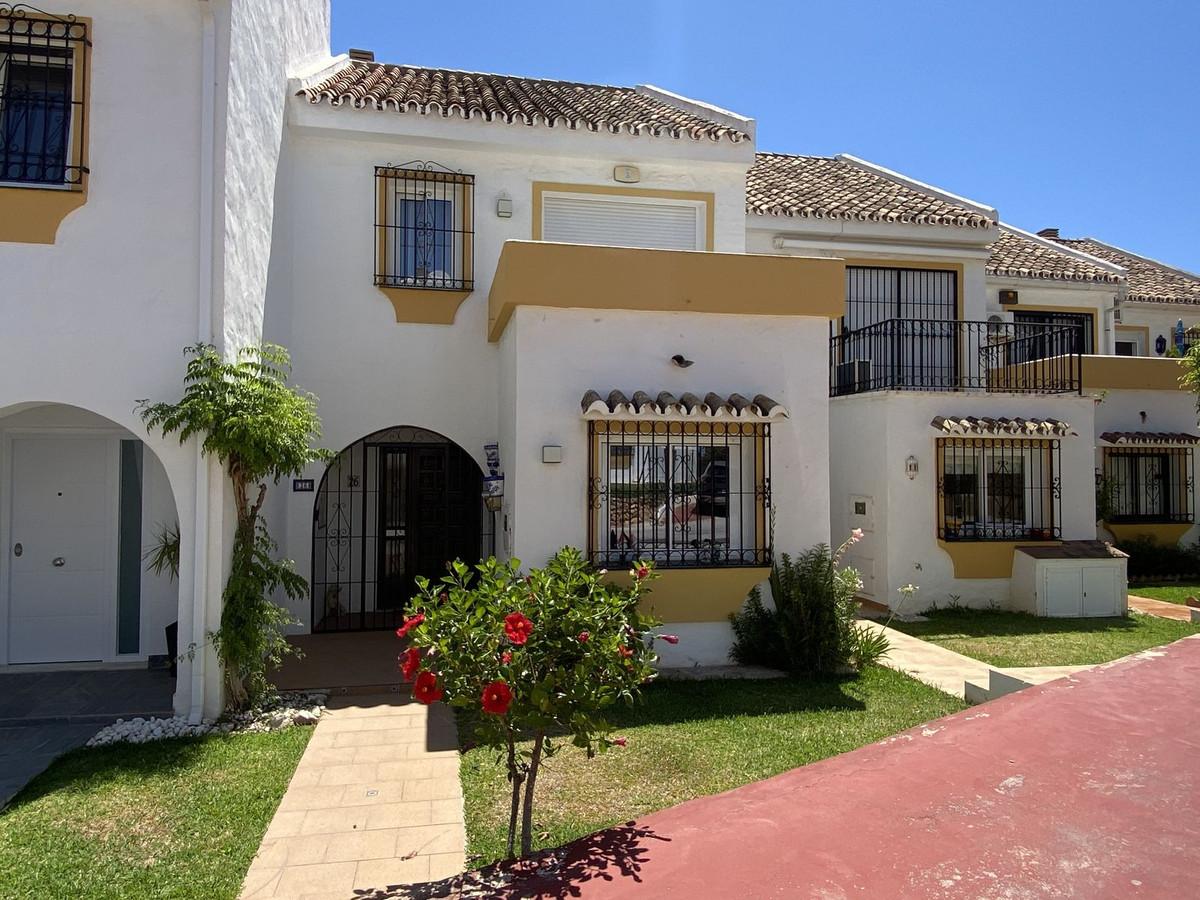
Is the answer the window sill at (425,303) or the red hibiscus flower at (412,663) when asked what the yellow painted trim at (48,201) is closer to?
the window sill at (425,303)

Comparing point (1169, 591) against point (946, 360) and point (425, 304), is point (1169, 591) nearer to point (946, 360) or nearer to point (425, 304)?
point (946, 360)

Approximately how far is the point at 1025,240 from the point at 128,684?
73.9ft

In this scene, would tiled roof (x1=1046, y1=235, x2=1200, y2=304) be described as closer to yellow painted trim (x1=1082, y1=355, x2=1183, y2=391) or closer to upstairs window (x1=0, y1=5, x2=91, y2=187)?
yellow painted trim (x1=1082, y1=355, x2=1183, y2=391)

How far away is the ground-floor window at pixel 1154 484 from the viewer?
15945mm

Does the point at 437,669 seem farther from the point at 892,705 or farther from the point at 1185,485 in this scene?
the point at 1185,485

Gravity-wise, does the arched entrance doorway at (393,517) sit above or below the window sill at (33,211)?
below

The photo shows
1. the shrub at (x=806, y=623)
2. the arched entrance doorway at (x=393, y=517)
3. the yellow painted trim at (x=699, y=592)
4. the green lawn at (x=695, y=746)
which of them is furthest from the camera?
the arched entrance doorway at (x=393, y=517)

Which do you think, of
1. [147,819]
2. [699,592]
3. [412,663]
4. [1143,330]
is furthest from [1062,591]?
[1143,330]

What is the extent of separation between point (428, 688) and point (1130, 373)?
1741cm

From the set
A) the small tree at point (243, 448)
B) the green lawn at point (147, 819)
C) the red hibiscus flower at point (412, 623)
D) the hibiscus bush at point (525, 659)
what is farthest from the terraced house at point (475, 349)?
the hibiscus bush at point (525, 659)

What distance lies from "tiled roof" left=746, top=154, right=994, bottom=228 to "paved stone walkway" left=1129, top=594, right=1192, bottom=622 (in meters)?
8.00

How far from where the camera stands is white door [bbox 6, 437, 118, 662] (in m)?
8.93

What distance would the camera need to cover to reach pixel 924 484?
12.6 metres

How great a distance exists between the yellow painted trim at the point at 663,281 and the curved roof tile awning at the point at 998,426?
14.5 feet
